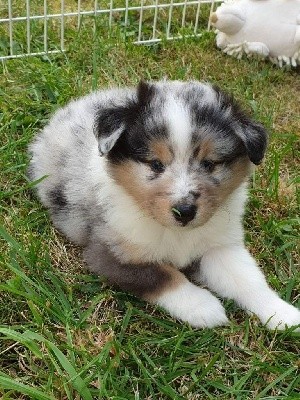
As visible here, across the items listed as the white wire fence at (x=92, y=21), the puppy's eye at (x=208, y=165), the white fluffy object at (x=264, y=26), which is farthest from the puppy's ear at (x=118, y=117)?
the white fluffy object at (x=264, y=26)

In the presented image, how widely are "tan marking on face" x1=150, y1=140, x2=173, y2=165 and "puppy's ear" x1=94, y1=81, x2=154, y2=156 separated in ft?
0.54

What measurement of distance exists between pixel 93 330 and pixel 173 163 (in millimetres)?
828

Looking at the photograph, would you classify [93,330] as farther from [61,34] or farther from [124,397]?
[61,34]

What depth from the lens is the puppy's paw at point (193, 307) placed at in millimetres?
3250

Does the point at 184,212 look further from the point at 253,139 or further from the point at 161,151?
the point at 253,139

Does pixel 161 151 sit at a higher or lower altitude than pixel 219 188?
higher

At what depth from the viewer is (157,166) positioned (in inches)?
123

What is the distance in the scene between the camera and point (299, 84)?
5.41m

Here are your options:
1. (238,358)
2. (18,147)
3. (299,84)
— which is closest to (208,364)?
(238,358)

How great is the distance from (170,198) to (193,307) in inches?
21.8

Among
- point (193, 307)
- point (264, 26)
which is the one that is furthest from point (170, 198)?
point (264, 26)

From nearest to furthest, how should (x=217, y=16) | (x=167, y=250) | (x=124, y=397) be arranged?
(x=124, y=397) < (x=167, y=250) < (x=217, y=16)

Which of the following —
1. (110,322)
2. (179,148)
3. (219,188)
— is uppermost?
(179,148)

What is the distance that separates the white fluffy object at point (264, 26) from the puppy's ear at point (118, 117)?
2.28 metres
